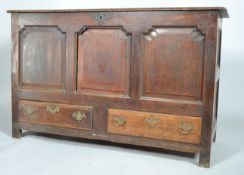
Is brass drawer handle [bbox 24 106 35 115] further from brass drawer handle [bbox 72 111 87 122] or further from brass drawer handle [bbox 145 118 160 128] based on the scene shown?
brass drawer handle [bbox 145 118 160 128]

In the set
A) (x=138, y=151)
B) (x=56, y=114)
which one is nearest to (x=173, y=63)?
(x=138, y=151)

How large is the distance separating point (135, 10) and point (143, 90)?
53cm

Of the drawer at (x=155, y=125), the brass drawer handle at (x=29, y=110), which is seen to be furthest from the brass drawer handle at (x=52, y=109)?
the drawer at (x=155, y=125)

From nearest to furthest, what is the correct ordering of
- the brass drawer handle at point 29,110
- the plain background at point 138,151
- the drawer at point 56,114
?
the plain background at point 138,151
the drawer at point 56,114
the brass drawer handle at point 29,110

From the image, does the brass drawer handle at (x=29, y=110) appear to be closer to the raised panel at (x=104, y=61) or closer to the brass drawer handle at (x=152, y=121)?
the raised panel at (x=104, y=61)

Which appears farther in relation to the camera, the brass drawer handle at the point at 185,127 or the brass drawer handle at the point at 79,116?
the brass drawer handle at the point at 79,116

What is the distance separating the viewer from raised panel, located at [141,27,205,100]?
250cm

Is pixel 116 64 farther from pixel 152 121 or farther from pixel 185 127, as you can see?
pixel 185 127

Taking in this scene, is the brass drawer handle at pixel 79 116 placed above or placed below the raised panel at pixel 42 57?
below

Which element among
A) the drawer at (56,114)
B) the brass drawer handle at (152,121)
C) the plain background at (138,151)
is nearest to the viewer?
the plain background at (138,151)

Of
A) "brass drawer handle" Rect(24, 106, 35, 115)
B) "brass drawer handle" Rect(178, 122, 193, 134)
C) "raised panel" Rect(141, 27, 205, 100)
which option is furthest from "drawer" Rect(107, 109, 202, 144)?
"brass drawer handle" Rect(24, 106, 35, 115)

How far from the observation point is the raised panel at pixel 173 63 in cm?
250

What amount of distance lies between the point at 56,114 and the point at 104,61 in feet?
1.78

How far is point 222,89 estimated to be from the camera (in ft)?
12.7
